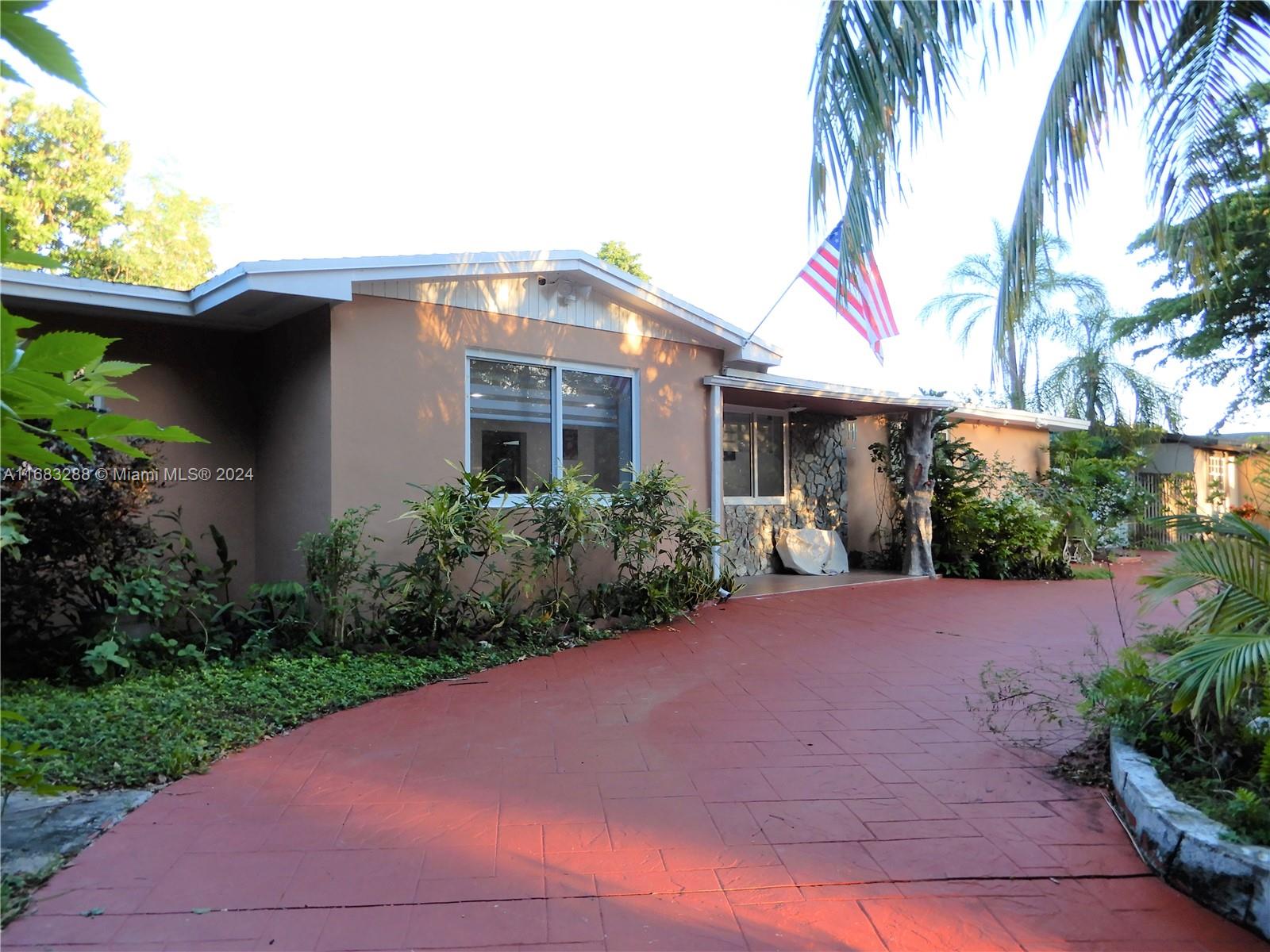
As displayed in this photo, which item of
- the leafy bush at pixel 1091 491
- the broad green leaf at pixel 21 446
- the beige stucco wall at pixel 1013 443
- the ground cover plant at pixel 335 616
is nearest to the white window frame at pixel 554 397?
the ground cover plant at pixel 335 616

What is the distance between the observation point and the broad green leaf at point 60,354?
3.67 feet

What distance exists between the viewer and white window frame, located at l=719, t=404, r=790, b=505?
36.0ft

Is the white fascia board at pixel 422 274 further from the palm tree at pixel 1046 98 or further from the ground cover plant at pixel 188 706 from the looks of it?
the palm tree at pixel 1046 98

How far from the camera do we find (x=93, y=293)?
19.3 ft

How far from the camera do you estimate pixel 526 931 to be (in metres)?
2.54

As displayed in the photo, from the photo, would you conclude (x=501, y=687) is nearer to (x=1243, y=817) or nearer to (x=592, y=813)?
(x=592, y=813)

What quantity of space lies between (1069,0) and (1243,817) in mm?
3745

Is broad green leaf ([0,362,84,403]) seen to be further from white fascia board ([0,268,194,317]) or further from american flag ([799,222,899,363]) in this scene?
american flag ([799,222,899,363])

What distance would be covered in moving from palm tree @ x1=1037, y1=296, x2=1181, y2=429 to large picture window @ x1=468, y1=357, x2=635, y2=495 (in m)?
16.5

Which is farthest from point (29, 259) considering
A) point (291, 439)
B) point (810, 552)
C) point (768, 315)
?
point (810, 552)

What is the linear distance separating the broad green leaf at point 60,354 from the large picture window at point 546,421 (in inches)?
226

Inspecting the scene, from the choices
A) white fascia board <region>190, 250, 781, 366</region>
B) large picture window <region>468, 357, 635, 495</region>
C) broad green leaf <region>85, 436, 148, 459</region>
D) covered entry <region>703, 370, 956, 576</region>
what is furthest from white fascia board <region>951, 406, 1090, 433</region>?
broad green leaf <region>85, 436, 148, 459</region>

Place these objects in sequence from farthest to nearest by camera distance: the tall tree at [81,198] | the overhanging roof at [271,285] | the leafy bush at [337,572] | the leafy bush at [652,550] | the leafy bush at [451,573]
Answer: the tall tree at [81,198] → the leafy bush at [652,550] → the leafy bush at [451,573] → the leafy bush at [337,572] → the overhanging roof at [271,285]

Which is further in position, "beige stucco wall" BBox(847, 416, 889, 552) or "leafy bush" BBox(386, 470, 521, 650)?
"beige stucco wall" BBox(847, 416, 889, 552)
